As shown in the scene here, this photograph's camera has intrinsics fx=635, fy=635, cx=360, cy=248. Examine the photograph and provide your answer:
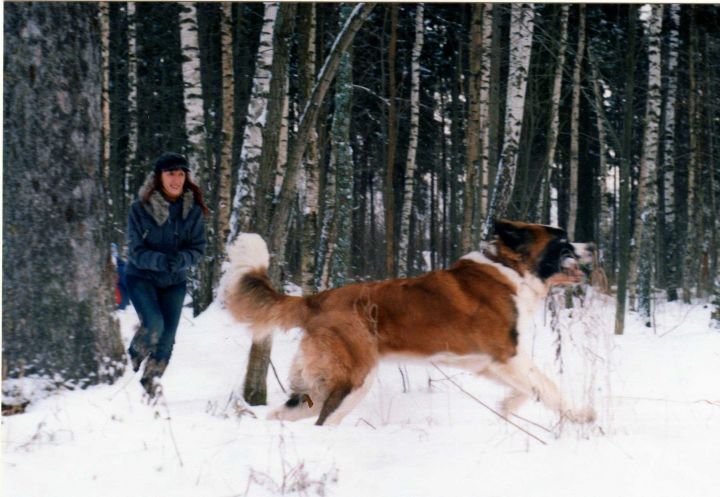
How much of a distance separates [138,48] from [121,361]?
289 inches

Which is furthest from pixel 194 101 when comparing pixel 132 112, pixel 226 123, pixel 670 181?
pixel 670 181

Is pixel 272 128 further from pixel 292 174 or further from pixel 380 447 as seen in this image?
pixel 380 447

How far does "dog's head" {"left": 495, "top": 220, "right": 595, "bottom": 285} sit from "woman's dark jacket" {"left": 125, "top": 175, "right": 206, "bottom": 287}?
6.99ft

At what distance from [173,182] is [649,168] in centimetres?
686

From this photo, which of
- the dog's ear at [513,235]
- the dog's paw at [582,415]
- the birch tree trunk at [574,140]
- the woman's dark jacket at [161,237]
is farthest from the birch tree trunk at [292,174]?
the birch tree trunk at [574,140]

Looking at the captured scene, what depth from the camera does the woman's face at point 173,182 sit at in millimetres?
4305

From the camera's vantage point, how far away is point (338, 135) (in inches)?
316

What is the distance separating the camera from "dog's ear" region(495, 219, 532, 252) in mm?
4375

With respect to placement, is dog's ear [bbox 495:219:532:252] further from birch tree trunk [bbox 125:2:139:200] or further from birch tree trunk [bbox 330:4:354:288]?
birch tree trunk [bbox 125:2:139:200]

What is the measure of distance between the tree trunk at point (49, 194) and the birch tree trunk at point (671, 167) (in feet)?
18.4

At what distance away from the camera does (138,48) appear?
32.9 ft

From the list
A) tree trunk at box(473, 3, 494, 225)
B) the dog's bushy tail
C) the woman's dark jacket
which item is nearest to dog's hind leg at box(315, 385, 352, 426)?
the dog's bushy tail

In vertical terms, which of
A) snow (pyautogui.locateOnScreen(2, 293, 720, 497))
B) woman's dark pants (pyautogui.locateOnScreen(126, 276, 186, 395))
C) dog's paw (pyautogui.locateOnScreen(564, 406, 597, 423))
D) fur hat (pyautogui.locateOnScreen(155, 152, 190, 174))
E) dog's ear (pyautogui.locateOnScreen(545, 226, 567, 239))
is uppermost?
fur hat (pyautogui.locateOnScreen(155, 152, 190, 174))

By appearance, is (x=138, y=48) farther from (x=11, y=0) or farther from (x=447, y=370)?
(x=447, y=370)
